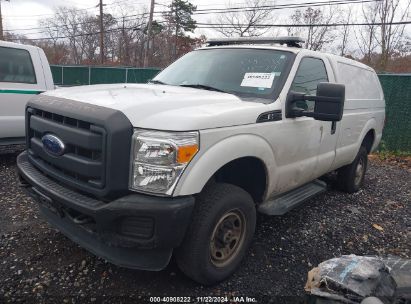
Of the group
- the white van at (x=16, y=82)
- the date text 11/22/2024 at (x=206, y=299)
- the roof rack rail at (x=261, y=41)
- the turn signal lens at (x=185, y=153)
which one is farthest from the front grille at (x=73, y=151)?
the white van at (x=16, y=82)

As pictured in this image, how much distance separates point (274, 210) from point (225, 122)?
1.18 metres

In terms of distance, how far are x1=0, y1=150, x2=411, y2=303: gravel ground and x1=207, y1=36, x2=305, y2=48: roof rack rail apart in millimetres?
2049

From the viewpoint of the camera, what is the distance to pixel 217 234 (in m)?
2.81

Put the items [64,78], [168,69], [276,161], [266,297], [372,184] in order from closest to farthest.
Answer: [266,297]
[276,161]
[168,69]
[372,184]
[64,78]

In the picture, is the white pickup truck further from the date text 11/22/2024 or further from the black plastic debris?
the black plastic debris

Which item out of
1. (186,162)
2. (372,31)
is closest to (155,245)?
(186,162)

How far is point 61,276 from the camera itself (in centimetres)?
285

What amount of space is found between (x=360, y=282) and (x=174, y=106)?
1.68 meters

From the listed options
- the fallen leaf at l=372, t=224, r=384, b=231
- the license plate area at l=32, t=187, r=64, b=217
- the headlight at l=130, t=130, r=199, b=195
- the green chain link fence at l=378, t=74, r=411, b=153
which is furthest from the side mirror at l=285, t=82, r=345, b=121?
the green chain link fence at l=378, t=74, r=411, b=153

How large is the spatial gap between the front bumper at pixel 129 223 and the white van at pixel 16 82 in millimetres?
3855

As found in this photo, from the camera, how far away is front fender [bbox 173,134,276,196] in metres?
2.32

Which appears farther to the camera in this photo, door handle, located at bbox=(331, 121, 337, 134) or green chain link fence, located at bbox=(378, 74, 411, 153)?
green chain link fence, located at bbox=(378, 74, 411, 153)

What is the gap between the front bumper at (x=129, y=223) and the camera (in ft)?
7.36

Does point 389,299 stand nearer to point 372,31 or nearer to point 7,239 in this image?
point 7,239
